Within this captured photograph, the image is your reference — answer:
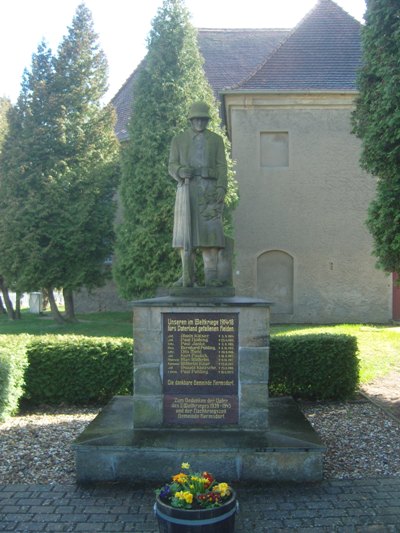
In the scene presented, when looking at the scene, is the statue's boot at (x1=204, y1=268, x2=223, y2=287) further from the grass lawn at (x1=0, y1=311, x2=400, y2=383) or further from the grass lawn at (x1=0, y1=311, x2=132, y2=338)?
the grass lawn at (x1=0, y1=311, x2=132, y2=338)

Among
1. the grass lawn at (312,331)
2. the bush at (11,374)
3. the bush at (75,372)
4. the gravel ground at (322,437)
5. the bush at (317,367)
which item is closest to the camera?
the gravel ground at (322,437)

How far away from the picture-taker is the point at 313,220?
20.1m

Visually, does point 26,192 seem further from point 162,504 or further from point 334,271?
point 162,504

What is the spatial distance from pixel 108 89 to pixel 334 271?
12192 mm

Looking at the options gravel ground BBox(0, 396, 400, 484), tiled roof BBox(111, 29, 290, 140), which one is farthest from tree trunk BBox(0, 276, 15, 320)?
gravel ground BBox(0, 396, 400, 484)

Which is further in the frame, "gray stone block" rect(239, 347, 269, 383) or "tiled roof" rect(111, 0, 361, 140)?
"tiled roof" rect(111, 0, 361, 140)

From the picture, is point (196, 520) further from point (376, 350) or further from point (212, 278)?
point (376, 350)

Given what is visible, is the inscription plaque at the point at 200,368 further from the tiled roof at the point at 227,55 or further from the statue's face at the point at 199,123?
the tiled roof at the point at 227,55

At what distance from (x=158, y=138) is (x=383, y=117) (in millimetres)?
9922

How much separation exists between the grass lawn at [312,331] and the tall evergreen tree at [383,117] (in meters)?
3.45

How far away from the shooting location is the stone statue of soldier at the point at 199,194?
664 centimetres

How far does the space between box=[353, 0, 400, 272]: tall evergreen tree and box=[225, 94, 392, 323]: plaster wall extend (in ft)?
35.7

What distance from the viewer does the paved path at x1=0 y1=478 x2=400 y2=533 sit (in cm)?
471

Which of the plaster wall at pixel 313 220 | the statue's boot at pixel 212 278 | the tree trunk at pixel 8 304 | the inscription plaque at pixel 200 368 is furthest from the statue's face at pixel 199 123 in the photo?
the tree trunk at pixel 8 304
